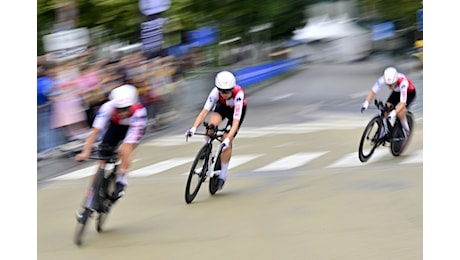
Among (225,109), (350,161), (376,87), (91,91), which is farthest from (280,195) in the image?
(91,91)

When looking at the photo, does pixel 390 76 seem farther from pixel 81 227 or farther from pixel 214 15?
pixel 81 227

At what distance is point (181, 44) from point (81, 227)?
1460 mm

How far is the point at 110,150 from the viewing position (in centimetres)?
493

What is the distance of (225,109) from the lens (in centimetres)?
509

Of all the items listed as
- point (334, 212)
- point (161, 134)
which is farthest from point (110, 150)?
point (334, 212)

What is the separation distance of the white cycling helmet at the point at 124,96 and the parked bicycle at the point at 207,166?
0.55 metres

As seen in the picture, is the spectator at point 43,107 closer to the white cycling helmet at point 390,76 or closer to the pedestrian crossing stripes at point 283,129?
the pedestrian crossing stripes at point 283,129

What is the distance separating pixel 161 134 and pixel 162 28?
753 mm

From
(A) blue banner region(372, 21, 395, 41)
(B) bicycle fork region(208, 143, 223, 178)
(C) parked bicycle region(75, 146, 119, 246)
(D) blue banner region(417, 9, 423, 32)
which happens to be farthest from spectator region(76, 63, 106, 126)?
(D) blue banner region(417, 9, 423, 32)

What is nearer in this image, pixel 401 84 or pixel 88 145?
pixel 88 145

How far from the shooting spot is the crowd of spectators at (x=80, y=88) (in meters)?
4.91

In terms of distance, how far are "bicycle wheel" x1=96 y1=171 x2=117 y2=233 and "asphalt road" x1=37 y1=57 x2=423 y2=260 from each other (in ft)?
0.16

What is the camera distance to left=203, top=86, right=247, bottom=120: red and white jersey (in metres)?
5.02
